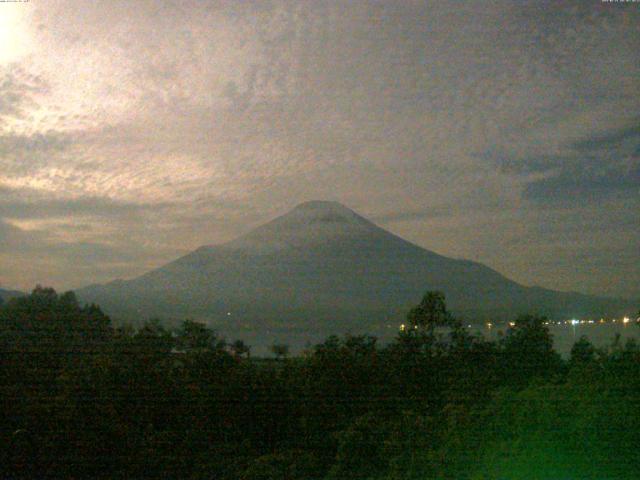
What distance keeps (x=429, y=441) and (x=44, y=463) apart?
253 cm

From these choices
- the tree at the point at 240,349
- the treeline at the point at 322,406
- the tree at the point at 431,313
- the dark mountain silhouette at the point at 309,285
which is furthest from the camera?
the dark mountain silhouette at the point at 309,285

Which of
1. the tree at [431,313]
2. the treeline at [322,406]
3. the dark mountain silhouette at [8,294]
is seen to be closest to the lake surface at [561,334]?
the treeline at [322,406]

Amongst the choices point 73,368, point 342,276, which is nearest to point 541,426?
point 73,368

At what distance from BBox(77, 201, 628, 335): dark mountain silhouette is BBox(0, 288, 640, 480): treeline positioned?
112 inches

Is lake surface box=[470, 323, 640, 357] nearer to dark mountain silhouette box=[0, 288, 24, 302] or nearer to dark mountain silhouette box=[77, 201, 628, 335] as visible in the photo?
dark mountain silhouette box=[77, 201, 628, 335]

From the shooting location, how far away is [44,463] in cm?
373

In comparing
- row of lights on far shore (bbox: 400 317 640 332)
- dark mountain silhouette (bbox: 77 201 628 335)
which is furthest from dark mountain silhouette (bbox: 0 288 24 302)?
row of lights on far shore (bbox: 400 317 640 332)

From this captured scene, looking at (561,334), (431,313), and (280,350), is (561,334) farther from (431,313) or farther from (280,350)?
(280,350)

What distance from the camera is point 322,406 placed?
4438 mm

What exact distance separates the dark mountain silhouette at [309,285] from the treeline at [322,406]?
2.85m

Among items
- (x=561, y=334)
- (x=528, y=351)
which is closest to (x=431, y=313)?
(x=528, y=351)

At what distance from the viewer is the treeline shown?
2.37m

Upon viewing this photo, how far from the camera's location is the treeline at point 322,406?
7.79 feet

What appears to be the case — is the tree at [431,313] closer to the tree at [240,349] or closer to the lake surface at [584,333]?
the lake surface at [584,333]
